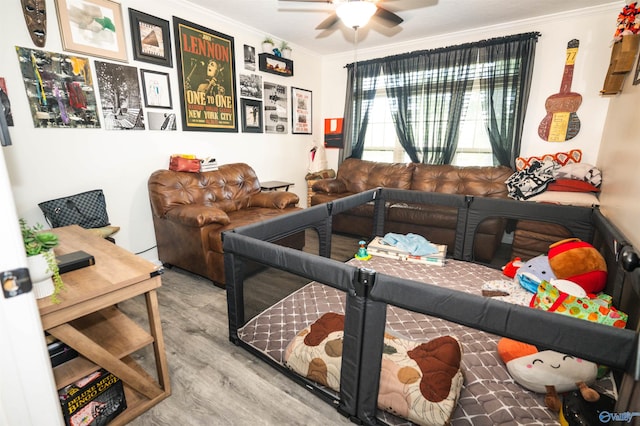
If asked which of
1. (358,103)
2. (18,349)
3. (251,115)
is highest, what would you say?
(358,103)

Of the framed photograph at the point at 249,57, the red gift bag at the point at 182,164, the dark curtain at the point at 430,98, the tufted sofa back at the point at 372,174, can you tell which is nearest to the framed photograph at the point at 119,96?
the red gift bag at the point at 182,164

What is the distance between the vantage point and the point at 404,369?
4.63ft

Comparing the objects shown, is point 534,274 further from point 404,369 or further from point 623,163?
point 404,369

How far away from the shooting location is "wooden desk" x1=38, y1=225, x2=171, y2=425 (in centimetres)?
112

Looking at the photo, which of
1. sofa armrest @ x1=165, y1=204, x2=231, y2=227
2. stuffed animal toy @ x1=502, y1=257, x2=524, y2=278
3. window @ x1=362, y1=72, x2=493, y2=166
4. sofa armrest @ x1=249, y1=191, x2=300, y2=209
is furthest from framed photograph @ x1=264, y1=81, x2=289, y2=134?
stuffed animal toy @ x1=502, y1=257, x2=524, y2=278

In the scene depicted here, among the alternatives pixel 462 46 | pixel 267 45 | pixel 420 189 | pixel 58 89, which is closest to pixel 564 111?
pixel 462 46

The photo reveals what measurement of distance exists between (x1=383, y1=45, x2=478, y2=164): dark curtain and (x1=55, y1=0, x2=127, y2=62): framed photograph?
3.28 m

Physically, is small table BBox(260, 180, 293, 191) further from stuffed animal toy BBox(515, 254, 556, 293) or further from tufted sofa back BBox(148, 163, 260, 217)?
stuffed animal toy BBox(515, 254, 556, 293)

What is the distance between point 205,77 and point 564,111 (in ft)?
13.4

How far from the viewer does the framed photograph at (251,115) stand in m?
3.78

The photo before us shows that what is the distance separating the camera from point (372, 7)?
208 cm

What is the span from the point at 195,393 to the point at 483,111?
424 centimetres

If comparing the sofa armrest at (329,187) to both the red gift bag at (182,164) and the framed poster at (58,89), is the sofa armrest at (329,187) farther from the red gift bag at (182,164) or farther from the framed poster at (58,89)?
the framed poster at (58,89)

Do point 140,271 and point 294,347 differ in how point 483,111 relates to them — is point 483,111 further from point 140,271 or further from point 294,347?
point 140,271
